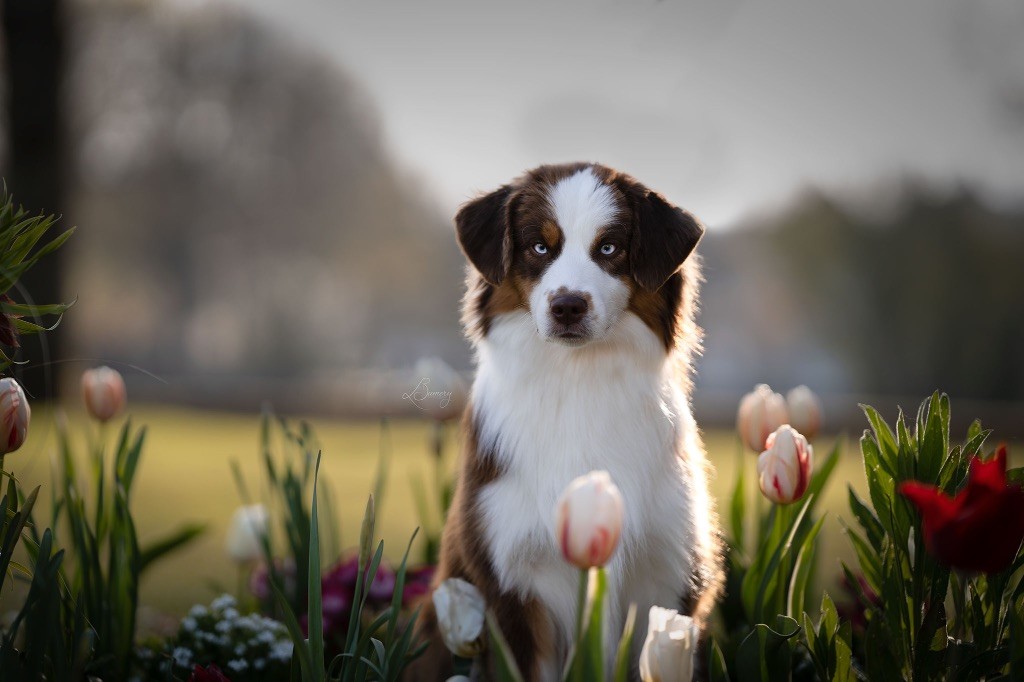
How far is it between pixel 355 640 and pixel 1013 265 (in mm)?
8405

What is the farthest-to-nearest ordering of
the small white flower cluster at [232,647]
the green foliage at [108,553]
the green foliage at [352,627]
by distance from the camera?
the small white flower cluster at [232,647] → the green foliage at [108,553] → the green foliage at [352,627]

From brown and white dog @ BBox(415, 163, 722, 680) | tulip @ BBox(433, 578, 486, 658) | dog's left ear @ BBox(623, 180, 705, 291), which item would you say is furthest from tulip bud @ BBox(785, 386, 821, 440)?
tulip @ BBox(433, 578, 486, 658)

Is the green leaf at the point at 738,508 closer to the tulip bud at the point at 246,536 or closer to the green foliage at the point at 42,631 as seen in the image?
the tulip bud at the point at 246,536

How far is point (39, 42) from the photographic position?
7301 millimetres

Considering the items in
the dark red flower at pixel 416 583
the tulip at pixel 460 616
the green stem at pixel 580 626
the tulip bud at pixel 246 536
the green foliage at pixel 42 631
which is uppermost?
the green stem at pixel 580 626

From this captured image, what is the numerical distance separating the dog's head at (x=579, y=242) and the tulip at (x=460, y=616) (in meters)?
0.68

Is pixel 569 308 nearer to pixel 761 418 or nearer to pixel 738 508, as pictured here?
pixel 761 418

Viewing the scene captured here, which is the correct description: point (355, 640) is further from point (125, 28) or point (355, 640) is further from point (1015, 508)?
point (125, 28)

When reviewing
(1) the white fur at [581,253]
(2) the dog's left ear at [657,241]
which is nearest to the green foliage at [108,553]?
(1) the white fur at [581,253]

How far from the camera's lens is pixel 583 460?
2.12 meters

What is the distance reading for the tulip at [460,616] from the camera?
208cm

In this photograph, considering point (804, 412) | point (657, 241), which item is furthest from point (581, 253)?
point (804, 412)

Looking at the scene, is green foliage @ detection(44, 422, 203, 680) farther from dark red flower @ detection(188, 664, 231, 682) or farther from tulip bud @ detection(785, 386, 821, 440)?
tulip bud @ detection(785, 386, 821, 440)

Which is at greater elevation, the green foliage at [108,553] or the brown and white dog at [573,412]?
the brown and white dog at [573,412]
